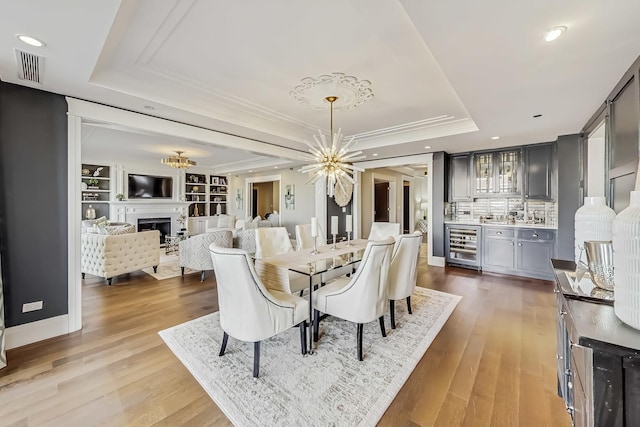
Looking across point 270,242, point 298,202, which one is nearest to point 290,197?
point 298,202

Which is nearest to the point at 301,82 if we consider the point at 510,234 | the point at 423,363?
the point at 423,363

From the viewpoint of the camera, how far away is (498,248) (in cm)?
504

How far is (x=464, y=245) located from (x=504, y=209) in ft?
3.55

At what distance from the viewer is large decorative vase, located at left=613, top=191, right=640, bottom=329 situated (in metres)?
0.90

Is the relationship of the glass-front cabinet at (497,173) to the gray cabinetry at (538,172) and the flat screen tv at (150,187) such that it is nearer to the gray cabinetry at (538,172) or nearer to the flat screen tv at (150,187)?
the gray cabinetry at (538,172)

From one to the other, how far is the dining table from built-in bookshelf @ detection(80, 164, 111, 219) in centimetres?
682

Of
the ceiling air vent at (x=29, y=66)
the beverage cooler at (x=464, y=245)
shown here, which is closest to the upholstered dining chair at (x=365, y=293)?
the ceiling air vent at (x=29, y=66)

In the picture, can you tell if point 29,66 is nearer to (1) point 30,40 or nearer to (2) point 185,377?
(1) point 30,40

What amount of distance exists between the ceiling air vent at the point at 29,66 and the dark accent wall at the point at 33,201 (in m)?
0.32

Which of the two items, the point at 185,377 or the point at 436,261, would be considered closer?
the point at 185,377

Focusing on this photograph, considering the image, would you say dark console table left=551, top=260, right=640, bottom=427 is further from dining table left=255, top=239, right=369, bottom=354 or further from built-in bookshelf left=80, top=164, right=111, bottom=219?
built-in bookshelf left=80, top=164, right=111, bottom=219

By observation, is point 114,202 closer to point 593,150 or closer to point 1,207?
point 1,207

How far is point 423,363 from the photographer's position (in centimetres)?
226

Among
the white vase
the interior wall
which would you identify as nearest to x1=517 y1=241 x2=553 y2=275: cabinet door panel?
the white vase
